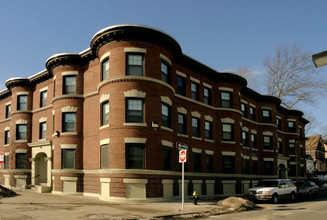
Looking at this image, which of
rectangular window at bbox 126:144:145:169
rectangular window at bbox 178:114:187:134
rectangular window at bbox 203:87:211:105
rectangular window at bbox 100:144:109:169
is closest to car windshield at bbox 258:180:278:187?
rectangular window at bbox 178:114:187:134

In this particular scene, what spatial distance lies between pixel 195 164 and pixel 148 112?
8197 millimetres

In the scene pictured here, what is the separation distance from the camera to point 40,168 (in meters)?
29.6

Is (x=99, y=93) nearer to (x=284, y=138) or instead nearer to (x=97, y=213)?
(x=97, y=213)

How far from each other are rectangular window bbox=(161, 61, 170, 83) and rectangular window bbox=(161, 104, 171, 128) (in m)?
2.00

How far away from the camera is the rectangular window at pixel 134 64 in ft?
71.2

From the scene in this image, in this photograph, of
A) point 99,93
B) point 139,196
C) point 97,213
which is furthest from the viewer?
point 99,93

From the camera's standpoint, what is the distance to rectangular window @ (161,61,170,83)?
918 inches

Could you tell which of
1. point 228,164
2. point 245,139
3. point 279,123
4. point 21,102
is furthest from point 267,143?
point 21,102

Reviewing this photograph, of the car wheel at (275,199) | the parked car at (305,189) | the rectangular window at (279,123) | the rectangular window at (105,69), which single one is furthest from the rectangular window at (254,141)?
the rectangular window at (105,69)

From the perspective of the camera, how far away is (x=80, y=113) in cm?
2570

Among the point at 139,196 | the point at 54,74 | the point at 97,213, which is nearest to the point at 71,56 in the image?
the point at 54,74

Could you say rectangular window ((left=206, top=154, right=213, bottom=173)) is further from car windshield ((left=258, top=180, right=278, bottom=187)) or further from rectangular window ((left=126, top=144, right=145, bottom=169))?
rectangular window ((left=126, top=144, right=145, bottom=169))

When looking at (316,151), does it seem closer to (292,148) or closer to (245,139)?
(292,148)

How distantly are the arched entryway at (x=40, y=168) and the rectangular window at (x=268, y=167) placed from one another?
2385 cm
